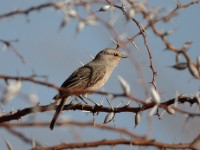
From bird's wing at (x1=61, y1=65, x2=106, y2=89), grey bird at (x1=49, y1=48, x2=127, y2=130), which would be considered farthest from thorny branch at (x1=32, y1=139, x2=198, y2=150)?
bird's wing at (x1=61, y1=65, x2=106, y2=89)

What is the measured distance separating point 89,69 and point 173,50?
14.8 feet

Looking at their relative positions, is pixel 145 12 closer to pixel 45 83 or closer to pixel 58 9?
pixel 58 9

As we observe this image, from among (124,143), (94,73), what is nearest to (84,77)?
(94,73)

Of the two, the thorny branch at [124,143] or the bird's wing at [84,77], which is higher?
the bird's wing at [84,77]

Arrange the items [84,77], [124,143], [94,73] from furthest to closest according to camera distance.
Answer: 1. [94,73]
2. [84,77]
3. [124,143]

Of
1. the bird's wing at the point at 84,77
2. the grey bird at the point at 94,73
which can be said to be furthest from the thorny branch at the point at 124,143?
the bird's wing at the point at 84,77

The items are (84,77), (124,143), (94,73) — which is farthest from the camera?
(94,73)

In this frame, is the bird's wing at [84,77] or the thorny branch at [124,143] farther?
the bird's wing at [84,77]

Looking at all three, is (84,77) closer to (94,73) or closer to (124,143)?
(94,73)

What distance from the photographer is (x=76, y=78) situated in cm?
591

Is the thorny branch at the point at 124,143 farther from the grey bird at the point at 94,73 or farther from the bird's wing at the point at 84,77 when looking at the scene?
the bird's wing at the point at 84,77

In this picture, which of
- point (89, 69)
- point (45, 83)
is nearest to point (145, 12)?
point (45, 83)

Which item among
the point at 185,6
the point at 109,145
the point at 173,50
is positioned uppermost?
the point at 185,6

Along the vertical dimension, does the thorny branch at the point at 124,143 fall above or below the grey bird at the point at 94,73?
below
